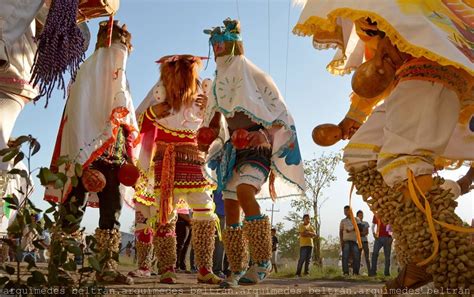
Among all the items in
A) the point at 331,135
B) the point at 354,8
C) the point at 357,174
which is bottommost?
the point at 357,174

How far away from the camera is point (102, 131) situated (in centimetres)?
381

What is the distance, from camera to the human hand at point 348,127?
2.61 meters

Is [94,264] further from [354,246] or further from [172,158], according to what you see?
[354,246]

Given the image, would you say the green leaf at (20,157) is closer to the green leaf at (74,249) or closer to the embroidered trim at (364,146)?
the green leaf at (74,249)

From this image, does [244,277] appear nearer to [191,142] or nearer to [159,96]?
[191,142]

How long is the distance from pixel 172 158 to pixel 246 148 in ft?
3.65

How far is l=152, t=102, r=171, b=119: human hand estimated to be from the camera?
4719 millimetres

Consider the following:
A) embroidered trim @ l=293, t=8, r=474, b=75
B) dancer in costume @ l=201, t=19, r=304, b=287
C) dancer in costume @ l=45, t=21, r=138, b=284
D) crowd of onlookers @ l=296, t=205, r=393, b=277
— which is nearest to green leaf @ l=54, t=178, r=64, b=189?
embroidered trim @ l=293, t=8, r=474, b=75

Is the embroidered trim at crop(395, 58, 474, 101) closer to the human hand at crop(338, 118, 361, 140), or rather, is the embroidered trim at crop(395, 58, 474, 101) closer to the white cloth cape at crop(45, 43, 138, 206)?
the human hand at crop(338, 118, 361, 140)

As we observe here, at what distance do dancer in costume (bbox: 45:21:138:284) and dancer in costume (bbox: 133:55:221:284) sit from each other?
0.61 metres

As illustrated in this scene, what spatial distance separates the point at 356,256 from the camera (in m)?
9.47

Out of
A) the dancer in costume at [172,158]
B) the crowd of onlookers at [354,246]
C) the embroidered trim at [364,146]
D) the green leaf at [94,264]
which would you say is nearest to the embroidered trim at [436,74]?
the embroidered trim at [364,146]

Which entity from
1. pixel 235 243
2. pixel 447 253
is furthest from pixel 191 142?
pixel 447 253

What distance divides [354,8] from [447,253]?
41.7 inches
